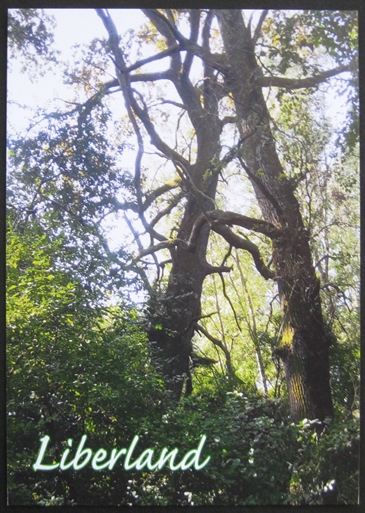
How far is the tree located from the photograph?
0.01 metres

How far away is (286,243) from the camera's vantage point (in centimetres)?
351

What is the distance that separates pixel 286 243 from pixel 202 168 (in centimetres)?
64

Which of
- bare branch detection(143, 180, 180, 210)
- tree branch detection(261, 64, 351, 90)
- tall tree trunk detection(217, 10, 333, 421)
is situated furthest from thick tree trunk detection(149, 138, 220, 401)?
tree branch detection(261, 64, 351, 90)

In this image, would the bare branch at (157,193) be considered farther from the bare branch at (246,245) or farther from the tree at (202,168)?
the bare branch at (246,245)

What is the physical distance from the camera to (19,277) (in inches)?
133

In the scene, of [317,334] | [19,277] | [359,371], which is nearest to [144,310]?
[19,277]

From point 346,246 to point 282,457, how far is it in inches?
45.7

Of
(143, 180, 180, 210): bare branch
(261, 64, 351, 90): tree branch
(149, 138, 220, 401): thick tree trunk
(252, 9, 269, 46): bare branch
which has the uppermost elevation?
(252, 9, 269, 46): bare branch

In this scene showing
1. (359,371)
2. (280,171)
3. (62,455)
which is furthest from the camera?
(280,171)

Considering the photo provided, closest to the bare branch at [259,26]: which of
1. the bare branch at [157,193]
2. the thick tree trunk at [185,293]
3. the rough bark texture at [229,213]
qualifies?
the rough bark texture at [229,213]

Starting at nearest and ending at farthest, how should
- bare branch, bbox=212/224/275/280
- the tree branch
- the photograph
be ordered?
→ the photograph
the tree branch
bare branch, bbox=212/224/275/280

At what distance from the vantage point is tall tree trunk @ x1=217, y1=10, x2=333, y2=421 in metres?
3.46

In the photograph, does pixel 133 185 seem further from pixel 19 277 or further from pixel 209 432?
pixel 209 432

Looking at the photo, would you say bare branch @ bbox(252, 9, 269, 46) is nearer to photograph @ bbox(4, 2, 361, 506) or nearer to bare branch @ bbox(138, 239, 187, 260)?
photograph @ bbox(4, 2, 361, 506)
